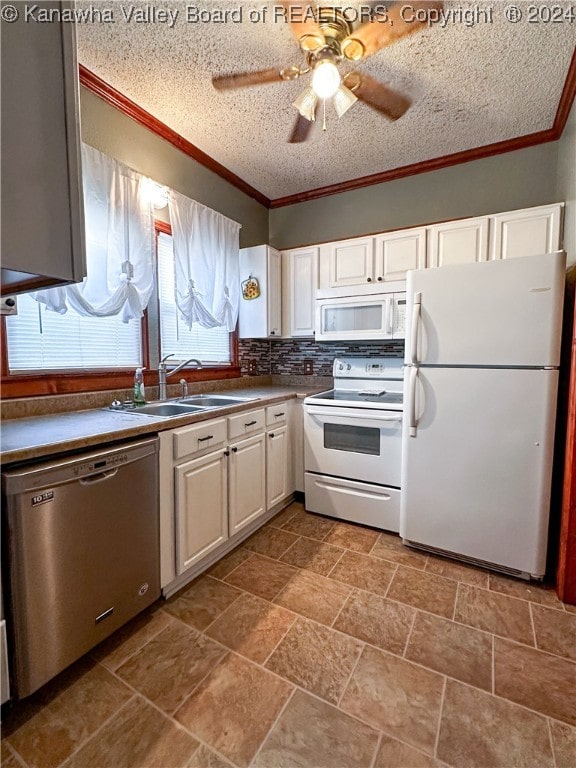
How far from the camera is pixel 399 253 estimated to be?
2.66m

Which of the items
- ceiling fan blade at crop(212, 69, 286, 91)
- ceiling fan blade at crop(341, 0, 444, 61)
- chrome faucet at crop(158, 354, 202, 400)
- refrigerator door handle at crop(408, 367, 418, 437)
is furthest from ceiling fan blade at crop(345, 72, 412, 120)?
chrome faucet at crop(158, 354, 202, 400)

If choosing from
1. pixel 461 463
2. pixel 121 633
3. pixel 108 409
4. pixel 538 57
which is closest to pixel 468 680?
pixel 461 463

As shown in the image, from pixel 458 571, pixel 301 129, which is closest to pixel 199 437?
pixel 458 571

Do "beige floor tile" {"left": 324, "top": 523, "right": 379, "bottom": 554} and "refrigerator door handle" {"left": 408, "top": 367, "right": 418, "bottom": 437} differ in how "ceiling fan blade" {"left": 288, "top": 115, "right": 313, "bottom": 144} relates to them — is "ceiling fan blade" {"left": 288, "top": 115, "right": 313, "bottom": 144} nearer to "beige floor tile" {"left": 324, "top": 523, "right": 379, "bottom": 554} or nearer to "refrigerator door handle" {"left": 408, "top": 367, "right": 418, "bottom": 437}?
"refrigerator door handle" {"left": 408, "top": 367, "right": 418, "bottom": 437}

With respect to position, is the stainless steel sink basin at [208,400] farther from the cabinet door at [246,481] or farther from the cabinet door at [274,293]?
the cabinet door at [274,293]

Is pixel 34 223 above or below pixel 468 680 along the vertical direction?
above

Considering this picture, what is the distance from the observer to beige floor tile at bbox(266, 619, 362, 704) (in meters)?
1.29

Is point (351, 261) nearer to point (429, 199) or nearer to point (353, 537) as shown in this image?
point (429, 199)

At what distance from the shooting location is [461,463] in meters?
1.98

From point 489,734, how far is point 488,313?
175 centimetres

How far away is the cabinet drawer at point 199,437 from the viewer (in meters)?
1.69

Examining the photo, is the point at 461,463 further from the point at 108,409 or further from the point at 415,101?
the point at 415,101

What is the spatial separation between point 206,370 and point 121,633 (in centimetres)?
179

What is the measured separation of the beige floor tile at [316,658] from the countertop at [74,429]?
3.55 ft
